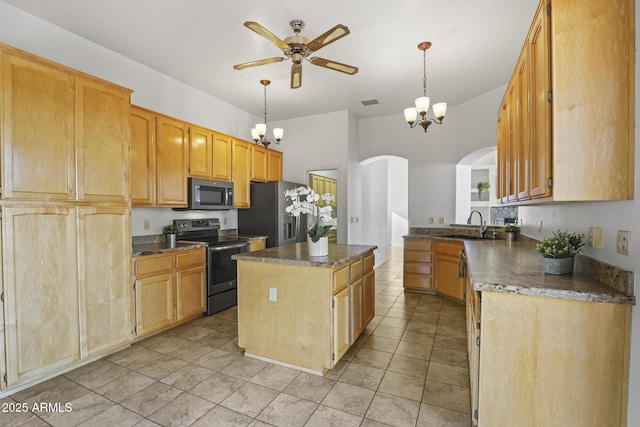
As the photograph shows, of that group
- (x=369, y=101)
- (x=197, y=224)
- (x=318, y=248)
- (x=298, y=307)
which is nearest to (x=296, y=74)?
(x=318, y=248)

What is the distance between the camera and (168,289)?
10.3 feet

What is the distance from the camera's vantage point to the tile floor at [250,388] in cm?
184

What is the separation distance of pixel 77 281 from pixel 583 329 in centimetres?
328

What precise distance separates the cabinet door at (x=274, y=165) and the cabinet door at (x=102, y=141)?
265 centimetres

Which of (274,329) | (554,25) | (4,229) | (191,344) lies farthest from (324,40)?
(191,344)

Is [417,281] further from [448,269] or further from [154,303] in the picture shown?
[154,303]

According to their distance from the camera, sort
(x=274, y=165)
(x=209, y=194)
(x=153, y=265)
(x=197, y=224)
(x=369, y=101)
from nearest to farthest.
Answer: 1. (x=153, y=265)
2. (x=209, y=194)
3. (x=197, y=224)
4. (x=369, y=101)
5. (x=274, y=165)

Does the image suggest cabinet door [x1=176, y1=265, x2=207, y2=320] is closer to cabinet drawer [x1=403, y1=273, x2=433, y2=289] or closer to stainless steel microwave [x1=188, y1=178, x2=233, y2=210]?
stainless steel microwave [x1=188, y1=178, x2=233, y2=210]

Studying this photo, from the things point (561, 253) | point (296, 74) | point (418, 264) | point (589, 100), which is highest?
point (296, 74)

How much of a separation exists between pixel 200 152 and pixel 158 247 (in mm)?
1336

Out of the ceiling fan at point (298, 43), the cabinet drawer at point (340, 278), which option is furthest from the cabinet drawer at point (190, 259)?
the ceiling fan at point (298, 43)

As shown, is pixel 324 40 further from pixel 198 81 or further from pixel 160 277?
pixel 160 277

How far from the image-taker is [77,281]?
2381 millimetres

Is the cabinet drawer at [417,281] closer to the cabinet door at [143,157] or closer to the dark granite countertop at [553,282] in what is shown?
the dark granite countertop at [553,282]
